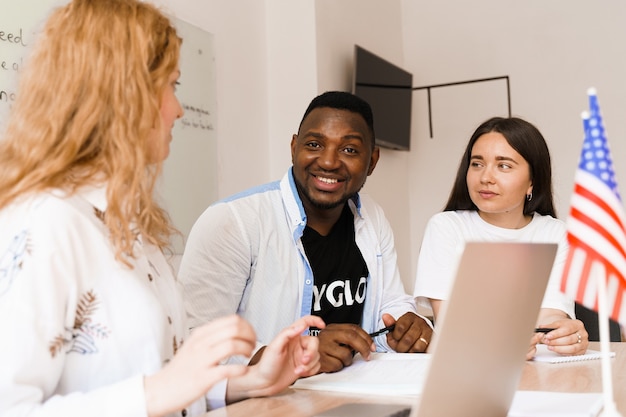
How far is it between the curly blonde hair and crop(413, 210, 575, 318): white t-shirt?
1.25 meters

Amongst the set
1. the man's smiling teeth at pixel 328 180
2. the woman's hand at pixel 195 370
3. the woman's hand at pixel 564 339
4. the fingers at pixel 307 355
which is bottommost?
the woman's hand at pixel 564 339

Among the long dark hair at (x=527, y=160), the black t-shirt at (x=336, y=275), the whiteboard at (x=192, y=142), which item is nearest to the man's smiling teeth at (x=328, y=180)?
the black t-shirt at (x=336, y=275)

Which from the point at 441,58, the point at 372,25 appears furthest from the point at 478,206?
the point at 441,58

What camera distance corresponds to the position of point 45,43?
99 cm

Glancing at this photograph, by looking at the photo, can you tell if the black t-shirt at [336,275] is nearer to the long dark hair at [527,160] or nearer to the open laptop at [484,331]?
the long dark hair at [527,160]

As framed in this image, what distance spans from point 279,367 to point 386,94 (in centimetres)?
331

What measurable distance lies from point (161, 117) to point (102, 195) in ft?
0.49

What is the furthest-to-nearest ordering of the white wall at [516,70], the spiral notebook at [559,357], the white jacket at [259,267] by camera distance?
the white wall at [516,70] < the white jacket at [259,267] < the spiral notebook at [559,357]

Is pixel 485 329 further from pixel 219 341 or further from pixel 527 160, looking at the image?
pixel 527 160

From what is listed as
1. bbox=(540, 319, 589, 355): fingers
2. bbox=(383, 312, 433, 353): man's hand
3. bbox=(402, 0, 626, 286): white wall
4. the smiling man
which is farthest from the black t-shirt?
bbox=(402, 0, 626, 286): white wall

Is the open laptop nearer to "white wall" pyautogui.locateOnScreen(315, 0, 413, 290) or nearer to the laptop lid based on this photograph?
the laptop lid

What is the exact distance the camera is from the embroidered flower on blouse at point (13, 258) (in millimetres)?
854

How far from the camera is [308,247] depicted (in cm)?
200

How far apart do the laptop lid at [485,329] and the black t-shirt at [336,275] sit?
963mm
